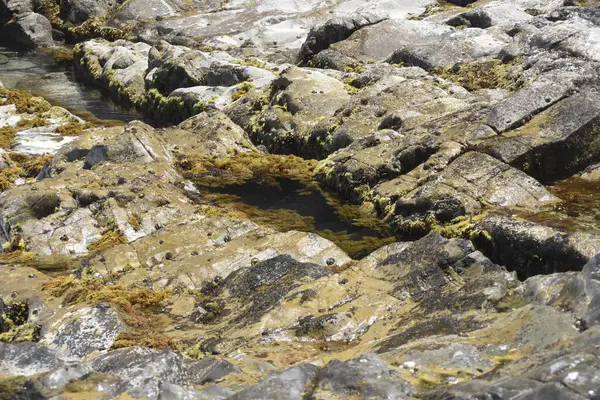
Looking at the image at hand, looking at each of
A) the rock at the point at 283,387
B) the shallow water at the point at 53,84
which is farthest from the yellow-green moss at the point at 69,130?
the rock at the point at 283,387

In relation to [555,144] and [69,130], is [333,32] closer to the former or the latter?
[69,130]

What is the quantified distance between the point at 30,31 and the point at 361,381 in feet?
259

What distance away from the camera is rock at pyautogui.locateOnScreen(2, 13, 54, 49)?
3007 inches

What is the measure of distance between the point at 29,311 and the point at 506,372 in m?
14.3

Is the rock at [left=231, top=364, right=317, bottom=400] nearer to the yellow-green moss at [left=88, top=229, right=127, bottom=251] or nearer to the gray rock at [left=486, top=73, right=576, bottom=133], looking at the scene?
the yellow-green moss at [left=88, top=229, right=127, bottom=251]

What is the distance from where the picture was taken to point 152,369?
10.2 m

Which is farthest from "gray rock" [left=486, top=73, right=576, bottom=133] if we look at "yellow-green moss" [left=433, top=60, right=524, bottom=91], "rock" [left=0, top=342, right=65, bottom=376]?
"rock" [left=0, top=342, right=65, bottom=376]

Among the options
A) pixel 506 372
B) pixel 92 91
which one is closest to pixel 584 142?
pixel 506 372

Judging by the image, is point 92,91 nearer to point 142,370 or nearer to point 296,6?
point 296,6

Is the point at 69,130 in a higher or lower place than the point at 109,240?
lower

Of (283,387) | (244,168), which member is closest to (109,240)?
(244,168)

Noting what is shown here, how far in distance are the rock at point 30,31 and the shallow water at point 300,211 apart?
184ft

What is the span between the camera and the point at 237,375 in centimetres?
1123

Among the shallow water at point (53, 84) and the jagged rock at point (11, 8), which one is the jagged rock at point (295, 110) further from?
the jagged rock at point (11, 8)
